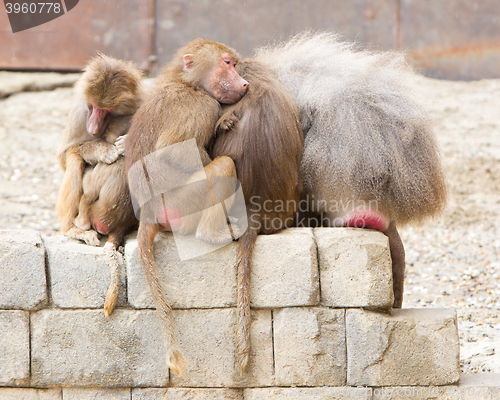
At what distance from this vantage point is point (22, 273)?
3330 mm

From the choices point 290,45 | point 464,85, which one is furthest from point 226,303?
point 464,85

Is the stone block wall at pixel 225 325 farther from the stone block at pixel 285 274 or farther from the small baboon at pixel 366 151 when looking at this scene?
the small baboon at pixel 366 151

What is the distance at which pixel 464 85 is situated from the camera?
8.70 metres

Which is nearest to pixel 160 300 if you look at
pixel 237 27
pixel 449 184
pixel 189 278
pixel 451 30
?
pixel 189 278

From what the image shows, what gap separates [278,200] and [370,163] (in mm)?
586

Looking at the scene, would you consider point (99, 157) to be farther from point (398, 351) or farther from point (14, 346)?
point (398, 351)

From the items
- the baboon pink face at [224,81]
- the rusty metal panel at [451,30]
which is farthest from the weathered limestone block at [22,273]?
the rusty metal panel at [451,30]

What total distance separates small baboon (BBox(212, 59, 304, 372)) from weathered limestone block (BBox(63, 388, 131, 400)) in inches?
28.4

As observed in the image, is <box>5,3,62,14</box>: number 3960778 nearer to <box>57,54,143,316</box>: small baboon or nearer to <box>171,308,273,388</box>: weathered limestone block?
<box>57,54,143,316</box>: small baboon

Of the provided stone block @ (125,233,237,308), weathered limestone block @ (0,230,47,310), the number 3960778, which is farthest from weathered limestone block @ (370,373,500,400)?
the number 3960778

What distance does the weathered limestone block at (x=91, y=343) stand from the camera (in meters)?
3.36

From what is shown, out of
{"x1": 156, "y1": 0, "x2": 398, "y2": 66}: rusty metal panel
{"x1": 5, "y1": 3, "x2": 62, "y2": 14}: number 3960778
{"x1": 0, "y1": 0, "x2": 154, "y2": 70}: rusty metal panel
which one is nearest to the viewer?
{"x1": 5, "y1": 3, "x2": 62, "y2": 14}: number 3960778

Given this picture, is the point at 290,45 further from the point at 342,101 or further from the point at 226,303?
the point at 226,303

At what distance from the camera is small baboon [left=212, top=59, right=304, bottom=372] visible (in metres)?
3.38
